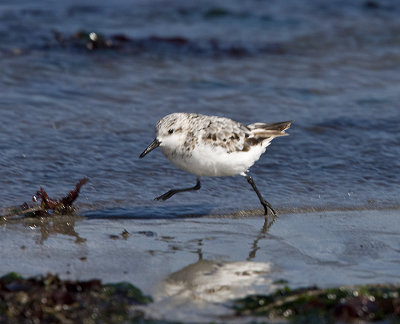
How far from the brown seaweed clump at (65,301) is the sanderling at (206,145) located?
2.09 metres

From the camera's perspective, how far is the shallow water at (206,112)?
5.62 metres

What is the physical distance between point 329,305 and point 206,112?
18.0 ft

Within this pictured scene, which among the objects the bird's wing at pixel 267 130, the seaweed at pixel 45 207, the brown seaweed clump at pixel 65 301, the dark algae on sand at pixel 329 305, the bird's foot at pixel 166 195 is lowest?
the bird's foot at pixel 166 195

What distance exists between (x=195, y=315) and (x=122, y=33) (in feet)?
31.8

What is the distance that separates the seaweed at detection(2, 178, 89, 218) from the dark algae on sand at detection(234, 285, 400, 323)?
2315 mm

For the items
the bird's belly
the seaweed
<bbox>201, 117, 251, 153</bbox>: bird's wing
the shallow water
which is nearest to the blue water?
the shallow water

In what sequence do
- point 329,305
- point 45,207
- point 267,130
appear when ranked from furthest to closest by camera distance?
point 267,130, point 45,207, point 329,305

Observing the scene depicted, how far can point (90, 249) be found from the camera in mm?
5301

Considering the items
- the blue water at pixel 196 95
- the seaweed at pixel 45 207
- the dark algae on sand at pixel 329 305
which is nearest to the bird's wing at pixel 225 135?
the blue water at pixel 196 95

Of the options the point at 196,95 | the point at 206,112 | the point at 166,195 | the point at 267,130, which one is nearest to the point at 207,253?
the point at 166,195

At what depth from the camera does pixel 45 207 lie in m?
6.02

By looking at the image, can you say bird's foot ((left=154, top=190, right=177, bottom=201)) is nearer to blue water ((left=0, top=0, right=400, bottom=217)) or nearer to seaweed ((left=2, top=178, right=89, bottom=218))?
blue water ((left=0, top=0, right=400, bottom=217))

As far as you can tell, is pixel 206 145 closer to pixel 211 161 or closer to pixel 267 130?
pixel 211 161

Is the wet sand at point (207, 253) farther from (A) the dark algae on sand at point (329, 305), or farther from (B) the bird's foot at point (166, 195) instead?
(B) the bird's foot at point (166, 195)
